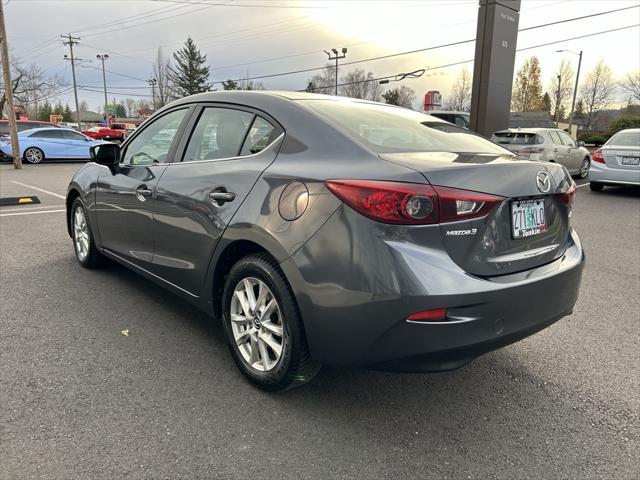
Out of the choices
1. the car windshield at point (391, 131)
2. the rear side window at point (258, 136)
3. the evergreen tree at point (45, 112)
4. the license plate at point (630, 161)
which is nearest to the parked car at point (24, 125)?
the license plate at point (630, 161)

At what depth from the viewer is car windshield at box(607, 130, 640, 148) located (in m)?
10.5

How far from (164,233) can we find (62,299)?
139 centimetres

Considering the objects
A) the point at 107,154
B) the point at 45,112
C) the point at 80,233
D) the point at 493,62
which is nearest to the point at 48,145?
the point at 493,62

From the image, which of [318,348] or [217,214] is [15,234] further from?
[318,348]

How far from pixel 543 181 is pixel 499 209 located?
15.6 inches

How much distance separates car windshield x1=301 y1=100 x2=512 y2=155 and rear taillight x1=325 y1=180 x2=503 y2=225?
339 millimetres

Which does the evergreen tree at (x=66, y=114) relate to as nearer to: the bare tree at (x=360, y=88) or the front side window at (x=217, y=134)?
the bare tree at (x=360, y=88)

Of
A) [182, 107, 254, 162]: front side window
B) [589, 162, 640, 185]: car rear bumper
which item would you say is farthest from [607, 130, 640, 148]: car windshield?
[182, 107, 254, 162]: front side window

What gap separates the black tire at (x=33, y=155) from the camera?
18.3 m

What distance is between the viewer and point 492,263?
2.18 metres

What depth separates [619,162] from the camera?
34.6 feet

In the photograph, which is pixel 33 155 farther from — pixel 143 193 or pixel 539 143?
pixel 143 193

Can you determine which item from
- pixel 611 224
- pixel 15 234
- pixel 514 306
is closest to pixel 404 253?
pixel 514 306

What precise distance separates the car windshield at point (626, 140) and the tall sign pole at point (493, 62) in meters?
4.20
